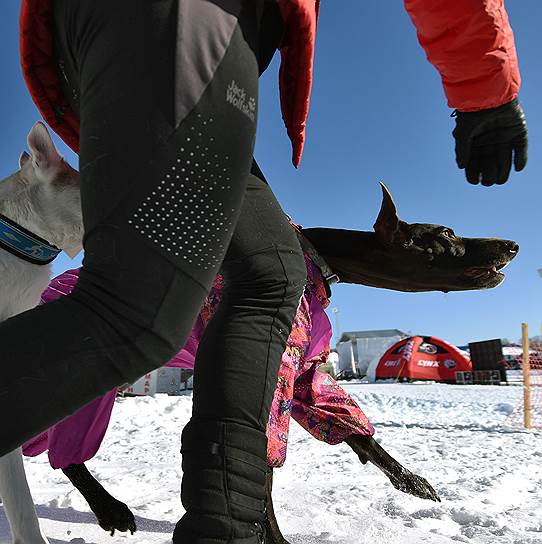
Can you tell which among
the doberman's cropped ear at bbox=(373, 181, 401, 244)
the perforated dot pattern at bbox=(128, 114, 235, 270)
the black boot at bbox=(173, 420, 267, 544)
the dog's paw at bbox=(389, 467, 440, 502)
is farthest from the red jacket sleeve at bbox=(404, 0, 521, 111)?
the doberman's cropped ear at bbox=(373, 181, 401, 244)

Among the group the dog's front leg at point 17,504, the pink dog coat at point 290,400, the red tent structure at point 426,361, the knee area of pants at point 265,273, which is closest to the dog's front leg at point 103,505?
the pink dog coat at point 290,400

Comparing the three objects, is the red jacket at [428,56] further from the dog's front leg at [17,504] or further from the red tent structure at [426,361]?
the red tent structure at [426,361]

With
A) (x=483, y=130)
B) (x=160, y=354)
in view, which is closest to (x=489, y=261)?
(x=483, y=130)

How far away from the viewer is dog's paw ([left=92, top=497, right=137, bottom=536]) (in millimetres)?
2051

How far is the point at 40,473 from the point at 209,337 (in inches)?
113

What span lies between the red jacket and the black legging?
0.16m

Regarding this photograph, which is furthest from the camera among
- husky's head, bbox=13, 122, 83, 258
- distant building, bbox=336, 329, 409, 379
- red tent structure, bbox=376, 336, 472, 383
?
distant building, bbox=336, 329, 409, 379

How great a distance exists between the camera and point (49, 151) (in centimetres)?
157

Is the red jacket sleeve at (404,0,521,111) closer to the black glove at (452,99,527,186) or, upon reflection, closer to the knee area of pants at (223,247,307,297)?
the black glove at (452,99,527,186)

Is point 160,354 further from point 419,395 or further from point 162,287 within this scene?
point 419,395

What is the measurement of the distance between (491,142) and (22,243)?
129cm

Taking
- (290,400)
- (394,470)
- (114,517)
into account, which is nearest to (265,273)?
(290,400)

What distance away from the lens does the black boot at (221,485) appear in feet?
2.87

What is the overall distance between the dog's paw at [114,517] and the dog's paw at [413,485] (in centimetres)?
130
